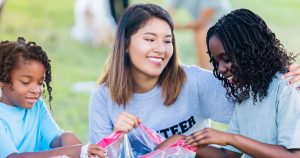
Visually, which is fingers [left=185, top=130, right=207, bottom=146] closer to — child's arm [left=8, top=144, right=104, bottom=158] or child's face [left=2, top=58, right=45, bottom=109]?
child's arm [left=8, top=144, right=104, bottom=158]

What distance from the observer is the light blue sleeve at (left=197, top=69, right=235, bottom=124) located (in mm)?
2986

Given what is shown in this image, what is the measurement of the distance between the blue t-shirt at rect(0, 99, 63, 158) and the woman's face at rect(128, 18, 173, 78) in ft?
1.54

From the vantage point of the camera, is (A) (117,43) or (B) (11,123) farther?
(A) (117,43)

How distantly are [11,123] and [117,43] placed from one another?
59 centimetres

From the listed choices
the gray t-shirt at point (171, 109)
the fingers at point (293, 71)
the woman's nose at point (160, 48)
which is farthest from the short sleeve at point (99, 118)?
the fingers at point (293, 71)

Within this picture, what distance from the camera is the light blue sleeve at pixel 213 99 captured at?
9.80 ft

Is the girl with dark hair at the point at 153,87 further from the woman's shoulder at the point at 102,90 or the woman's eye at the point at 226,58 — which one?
the woman's eye at the point at 226,58

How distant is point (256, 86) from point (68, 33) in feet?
25.1

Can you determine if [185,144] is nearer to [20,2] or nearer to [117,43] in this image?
[117,43]

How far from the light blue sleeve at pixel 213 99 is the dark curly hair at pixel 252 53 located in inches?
10.9

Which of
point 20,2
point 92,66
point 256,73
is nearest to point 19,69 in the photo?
point 256,73

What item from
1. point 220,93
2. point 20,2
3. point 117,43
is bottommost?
point 220,93

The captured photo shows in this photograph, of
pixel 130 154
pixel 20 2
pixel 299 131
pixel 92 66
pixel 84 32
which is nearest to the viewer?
pixel 299 131

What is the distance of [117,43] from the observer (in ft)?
10.3
